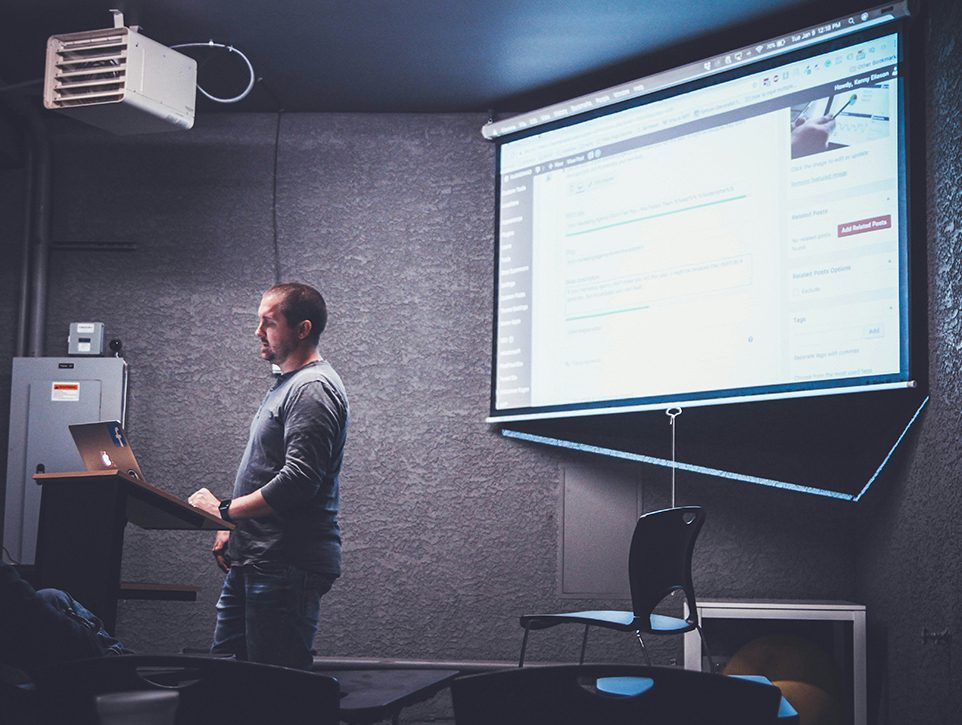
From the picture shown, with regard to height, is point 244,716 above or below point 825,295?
below

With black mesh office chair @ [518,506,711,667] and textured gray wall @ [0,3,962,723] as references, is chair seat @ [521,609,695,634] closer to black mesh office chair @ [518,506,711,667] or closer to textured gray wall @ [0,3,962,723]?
black mesh office chair @ [518,506,711,667]

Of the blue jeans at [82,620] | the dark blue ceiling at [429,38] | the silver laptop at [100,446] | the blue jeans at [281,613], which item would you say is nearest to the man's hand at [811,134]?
the dark blue ceiling at [429,38]

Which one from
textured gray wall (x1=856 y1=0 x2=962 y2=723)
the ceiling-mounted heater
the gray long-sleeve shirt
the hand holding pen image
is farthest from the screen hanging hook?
the ceiling-mounted heater

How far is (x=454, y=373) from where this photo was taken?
450 centimetres

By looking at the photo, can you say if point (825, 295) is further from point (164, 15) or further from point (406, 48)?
point (164, 15)

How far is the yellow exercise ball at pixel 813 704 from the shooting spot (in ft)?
11.2

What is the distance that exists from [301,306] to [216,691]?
1989 mm

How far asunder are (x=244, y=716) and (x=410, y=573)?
3.36 metres

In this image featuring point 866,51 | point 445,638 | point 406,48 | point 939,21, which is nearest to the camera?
point 939,21

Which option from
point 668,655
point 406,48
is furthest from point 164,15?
point 668,655

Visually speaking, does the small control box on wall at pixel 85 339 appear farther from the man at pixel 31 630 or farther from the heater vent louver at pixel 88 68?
the man at pixel 31 630

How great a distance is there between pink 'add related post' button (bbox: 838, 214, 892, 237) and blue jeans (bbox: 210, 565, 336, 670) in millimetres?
1928

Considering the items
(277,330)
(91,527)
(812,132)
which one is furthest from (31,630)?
(812,132)

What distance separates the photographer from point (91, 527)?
8.50 feet
